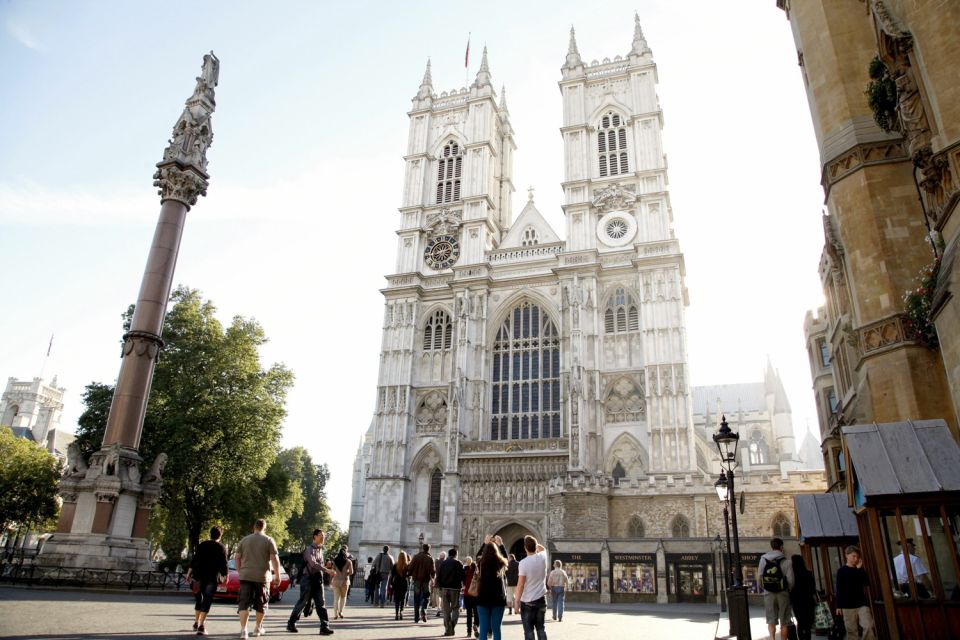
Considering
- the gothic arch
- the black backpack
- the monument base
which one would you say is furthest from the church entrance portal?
the black backpack

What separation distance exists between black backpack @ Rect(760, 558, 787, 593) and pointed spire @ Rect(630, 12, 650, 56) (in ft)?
134

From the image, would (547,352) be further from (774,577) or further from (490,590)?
(490,590)

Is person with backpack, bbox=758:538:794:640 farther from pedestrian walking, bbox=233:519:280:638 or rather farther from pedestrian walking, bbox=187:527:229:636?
pedestrian walking, bbox=187:527:229:636

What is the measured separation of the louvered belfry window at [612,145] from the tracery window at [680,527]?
21.4m

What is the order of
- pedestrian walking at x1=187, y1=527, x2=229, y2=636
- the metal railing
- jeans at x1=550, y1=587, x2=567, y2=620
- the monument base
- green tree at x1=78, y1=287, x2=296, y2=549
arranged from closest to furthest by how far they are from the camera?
pedestrian walking at x1=187, y1=527, x2=229, y2=636
jeans at x1=550, y1=587, x2=567, y2=620
the metal railing
the monument base
green tree at x1=78, y1=287, x2=296, y2=549

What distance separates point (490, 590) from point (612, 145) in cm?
3819

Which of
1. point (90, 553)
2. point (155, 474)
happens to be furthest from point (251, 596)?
point (155, 474)

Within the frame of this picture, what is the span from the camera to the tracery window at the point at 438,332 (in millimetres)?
40625

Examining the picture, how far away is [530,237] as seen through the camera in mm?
42719

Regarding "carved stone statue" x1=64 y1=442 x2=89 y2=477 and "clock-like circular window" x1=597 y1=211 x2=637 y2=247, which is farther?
"clock-like circular window" x1=597 y1=211 x2=637 y2=247

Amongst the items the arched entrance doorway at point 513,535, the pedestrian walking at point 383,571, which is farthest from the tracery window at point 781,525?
the pedestrian walking at point 383,571

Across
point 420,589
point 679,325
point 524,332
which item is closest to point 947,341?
point 420,589

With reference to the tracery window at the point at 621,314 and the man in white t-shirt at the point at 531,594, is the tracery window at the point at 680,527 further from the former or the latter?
the man in white t-shirt at the point at 531,594

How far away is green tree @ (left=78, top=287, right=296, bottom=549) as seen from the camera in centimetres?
2712
